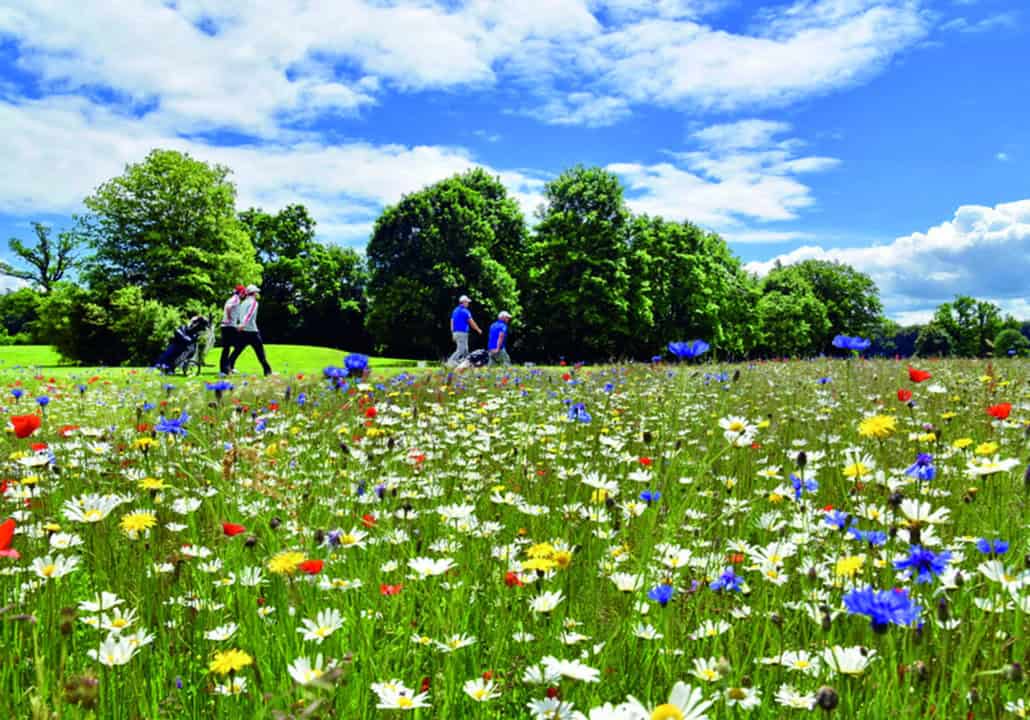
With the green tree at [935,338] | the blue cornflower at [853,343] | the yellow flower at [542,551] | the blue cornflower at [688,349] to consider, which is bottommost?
the yellow flower at [542,551]

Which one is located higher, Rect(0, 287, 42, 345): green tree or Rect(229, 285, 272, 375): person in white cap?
Rect(0, 287, 42, 345): green tree

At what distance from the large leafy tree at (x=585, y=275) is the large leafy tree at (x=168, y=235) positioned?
1900 cm

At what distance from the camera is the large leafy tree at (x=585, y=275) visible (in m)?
41.5

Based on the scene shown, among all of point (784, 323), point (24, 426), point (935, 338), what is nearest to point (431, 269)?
point (24, 426)

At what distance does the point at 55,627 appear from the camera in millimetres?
2160

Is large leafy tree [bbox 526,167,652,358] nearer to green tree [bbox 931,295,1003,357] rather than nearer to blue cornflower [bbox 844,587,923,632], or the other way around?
blue cornflower [bbox 844,587,923,632]

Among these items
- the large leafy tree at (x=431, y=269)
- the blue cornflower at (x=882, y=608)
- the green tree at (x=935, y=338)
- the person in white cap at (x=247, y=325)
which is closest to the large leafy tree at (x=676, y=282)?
the large leafy tree at (x=431, y=269)

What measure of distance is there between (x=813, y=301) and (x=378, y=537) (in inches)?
2991

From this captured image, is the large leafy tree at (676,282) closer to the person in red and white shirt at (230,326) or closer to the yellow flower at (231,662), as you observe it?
the person in red and white shirt at (230,326)

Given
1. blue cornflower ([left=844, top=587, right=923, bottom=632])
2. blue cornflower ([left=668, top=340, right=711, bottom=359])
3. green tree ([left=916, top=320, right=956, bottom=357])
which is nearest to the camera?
blue cornflower ([left=844, top=587, right=923, bottom=632])

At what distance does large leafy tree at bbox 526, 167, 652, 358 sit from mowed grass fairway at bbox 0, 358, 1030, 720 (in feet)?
121

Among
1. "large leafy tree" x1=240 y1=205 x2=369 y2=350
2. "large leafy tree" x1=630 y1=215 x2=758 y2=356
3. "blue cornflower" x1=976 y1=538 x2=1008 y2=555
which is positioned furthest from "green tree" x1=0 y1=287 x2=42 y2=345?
"blue cornflower" x1=976 y1=538 x2=1008 y2=555

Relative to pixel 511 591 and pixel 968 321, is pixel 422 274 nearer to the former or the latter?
pixel 511 591

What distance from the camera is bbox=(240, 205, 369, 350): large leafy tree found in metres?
54.6
